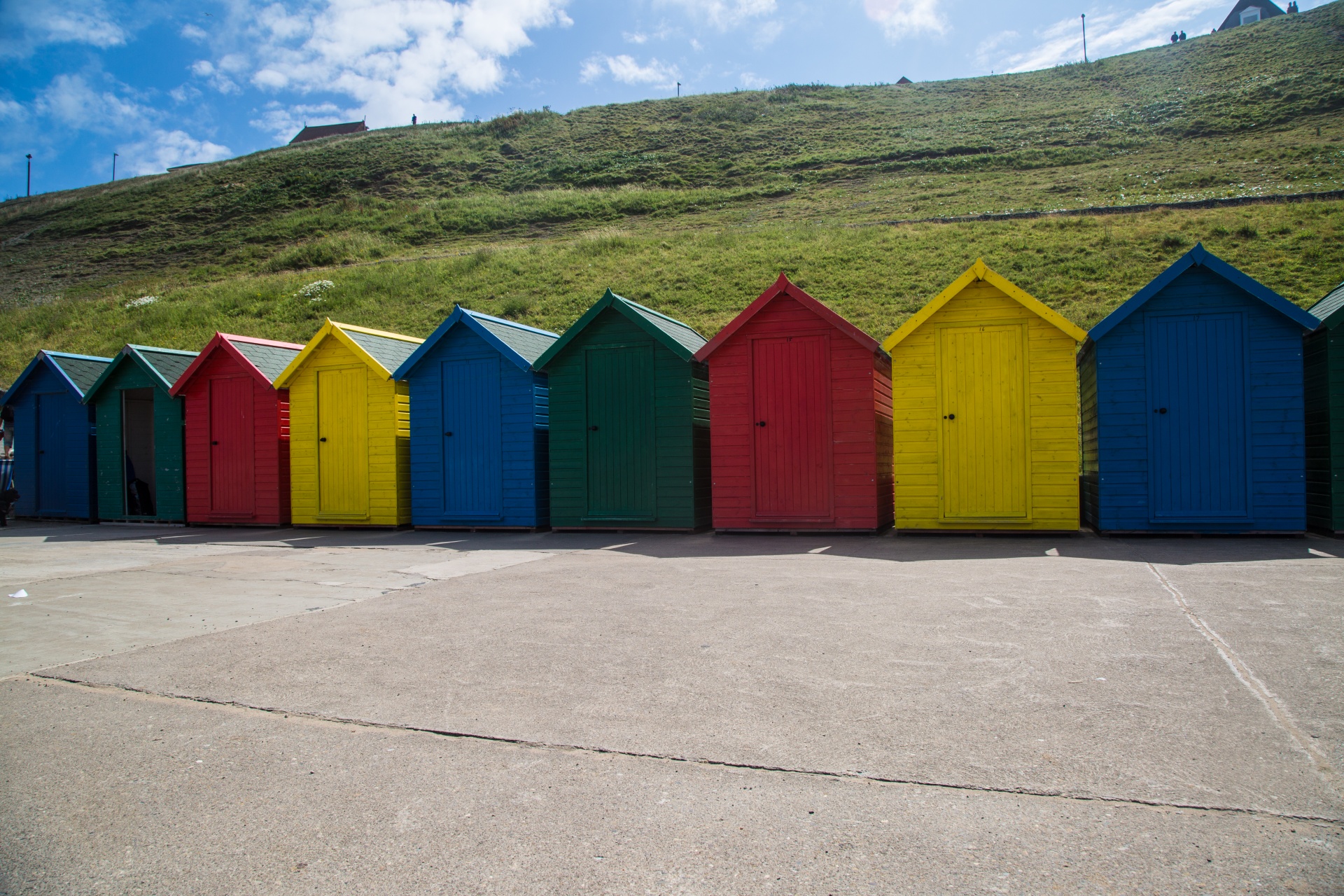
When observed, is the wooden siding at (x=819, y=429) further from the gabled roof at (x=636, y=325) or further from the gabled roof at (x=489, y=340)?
the gabled roof at (x=489, y=340)

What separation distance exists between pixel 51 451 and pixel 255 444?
615 cm

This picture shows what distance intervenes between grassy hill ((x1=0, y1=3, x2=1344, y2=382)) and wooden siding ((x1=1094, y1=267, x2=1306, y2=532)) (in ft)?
36.2

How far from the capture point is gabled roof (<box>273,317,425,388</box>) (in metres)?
13.9

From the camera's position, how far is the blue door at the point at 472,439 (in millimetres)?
13328

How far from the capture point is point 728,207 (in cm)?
4188

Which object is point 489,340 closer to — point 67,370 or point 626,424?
point 626,424

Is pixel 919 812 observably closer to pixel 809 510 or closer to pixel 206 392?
pixel 809 510

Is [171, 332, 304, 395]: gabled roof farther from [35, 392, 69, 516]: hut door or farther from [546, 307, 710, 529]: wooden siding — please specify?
[546, 307, 710, 529]: wooden siding

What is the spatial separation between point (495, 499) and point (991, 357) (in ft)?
25.8

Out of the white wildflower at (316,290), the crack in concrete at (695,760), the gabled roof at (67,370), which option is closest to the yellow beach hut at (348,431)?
the gabled roof at (67,370)

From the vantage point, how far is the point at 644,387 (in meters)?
12.6

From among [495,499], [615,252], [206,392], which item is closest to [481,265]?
[615,252]

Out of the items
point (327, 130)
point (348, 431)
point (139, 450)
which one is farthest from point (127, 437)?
point (327, 130)

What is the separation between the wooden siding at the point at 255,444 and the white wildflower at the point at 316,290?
1785cm
